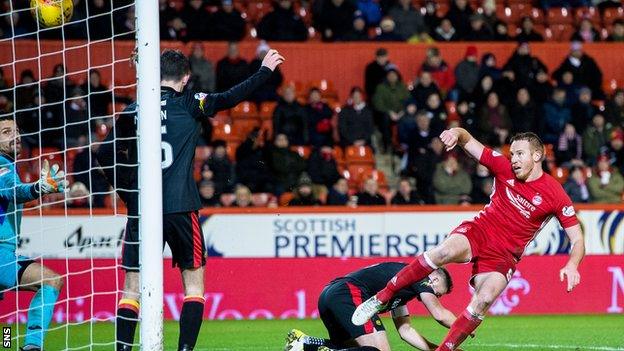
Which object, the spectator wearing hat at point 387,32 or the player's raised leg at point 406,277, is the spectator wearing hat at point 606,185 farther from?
the player's raised leg at point 406,277

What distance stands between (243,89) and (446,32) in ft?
42.6

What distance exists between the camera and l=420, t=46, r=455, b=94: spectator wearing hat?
19.1 metres

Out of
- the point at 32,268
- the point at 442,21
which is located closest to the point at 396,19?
the point at 442,21

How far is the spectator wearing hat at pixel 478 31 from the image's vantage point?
2006cm

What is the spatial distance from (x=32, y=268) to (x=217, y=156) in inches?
323

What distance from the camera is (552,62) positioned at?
67.0 ft

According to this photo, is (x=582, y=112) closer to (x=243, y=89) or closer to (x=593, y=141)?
(x=593, y=141)

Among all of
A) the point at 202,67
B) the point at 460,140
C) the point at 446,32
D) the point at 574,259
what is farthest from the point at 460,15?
the point at 574,259

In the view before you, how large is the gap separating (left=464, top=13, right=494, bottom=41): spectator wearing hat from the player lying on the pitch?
12.1m

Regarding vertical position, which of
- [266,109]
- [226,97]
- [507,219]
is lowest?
[507,219]

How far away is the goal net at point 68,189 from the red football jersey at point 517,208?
10.5 feet

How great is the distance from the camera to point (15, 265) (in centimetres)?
834

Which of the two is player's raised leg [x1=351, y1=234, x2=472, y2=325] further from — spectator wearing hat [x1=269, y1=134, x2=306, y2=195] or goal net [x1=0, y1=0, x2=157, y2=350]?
spectator wearing hat [x1=269, y1=134, x2=306, y2=195]

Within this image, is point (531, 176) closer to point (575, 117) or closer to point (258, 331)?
point (258, 331)
